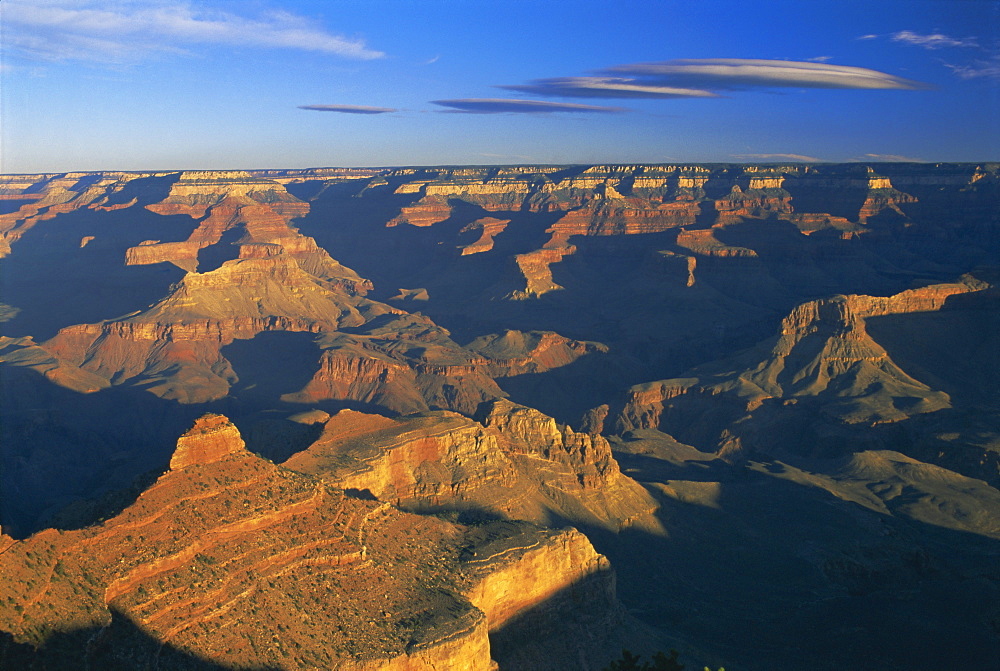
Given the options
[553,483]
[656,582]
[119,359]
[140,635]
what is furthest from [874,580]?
[119,359]

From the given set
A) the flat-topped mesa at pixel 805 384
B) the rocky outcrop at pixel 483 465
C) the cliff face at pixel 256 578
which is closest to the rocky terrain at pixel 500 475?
the cliff face at pixel 256 578

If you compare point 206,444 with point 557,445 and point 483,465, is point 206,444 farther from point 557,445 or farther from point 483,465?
point 557,445

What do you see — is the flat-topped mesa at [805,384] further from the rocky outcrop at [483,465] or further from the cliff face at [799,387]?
the rocky outcrop at [483,465]

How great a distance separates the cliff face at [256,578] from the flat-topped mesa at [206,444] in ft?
0.22

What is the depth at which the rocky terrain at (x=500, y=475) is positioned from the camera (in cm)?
4209

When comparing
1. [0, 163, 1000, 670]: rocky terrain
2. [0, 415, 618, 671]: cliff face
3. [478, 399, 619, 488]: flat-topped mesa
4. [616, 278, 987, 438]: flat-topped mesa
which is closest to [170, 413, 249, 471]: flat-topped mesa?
[0, 415, 618, 671]: cliff face

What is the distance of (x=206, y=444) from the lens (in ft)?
152

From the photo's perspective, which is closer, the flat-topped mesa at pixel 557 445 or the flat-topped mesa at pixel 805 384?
the flat-topped mesa at pixel 557 445

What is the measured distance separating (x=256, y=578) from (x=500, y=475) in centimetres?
3558

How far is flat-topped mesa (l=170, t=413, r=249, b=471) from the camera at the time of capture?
149ft

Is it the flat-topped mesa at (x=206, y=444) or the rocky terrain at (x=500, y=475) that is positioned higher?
the flat-topped mesa at (x=206, y=444)

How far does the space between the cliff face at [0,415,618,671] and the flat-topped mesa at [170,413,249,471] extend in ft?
0.22

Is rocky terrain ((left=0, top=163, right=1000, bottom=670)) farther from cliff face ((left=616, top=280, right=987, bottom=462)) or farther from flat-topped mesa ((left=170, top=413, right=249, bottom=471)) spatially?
cliff face ((left=616, top=280, right=987, bottom=462))

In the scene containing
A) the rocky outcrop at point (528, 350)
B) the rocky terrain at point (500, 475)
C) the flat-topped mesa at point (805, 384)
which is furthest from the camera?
the rocky outcrop at point (528, 350)
